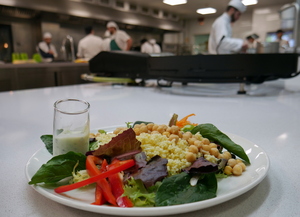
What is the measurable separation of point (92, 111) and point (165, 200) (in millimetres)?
1056

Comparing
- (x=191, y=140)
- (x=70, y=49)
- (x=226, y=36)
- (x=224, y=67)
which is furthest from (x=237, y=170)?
(x=70, y=49)

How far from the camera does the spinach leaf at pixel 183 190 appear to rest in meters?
0.43

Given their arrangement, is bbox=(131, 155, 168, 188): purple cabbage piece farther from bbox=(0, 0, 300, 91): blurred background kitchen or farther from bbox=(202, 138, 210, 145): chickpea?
bbox=(0, 0, 300, 91): blurred background kitchen

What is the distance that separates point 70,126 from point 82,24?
8148 mm

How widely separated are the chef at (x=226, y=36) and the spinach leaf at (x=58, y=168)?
298cm

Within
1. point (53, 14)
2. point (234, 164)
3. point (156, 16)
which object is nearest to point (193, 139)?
point (234, 164)

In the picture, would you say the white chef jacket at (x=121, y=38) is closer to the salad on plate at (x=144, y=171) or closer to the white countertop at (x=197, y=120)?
the white countertop at (x=197, y=120)

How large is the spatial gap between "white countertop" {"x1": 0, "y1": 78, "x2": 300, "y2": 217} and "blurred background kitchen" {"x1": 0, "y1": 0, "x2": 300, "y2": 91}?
1497 mm

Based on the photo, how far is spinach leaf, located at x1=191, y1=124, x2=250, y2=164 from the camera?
0.60m

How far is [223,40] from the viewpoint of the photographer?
3.31 metres

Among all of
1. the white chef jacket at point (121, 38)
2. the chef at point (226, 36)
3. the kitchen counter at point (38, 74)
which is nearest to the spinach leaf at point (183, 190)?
the chef at point (226, 36)

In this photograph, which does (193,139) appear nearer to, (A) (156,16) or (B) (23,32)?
(B) (23,32)

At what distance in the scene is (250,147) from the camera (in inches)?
26.6

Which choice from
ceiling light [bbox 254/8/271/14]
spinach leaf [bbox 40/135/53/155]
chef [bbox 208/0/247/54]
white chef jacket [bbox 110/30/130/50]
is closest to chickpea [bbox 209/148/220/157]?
spinach leaf [bbox 40/135/53/155]
